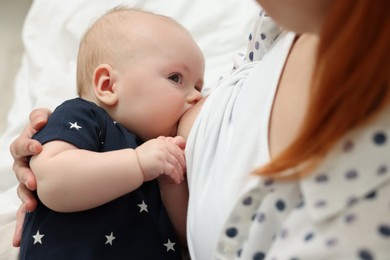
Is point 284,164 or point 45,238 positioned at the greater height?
point 284,164

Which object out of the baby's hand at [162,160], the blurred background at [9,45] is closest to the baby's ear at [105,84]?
the baby's hand at [162,160]

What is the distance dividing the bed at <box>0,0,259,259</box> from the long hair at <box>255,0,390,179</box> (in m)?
0.66

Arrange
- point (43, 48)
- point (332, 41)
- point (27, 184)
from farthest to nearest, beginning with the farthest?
point (43, 48) → point (27, 184) → point (332, 41)

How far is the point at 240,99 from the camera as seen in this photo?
26.4 inches

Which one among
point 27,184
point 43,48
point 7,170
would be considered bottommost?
point 7,170

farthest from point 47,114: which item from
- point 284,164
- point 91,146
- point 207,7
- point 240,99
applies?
point 207,7

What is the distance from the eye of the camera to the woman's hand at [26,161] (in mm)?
727

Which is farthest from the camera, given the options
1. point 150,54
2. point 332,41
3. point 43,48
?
point 43,48

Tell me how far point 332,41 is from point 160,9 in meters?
0.99

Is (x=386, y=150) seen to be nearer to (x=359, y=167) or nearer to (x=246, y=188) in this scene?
(x=359, y=167)

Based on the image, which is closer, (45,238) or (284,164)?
(284,164)

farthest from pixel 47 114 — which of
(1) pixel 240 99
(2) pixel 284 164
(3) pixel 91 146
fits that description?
(2) pixel 284 164

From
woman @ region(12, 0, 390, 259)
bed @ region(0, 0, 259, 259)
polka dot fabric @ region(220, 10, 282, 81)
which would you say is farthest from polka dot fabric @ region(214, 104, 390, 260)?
bed @ region(0, 0, 259, 259)

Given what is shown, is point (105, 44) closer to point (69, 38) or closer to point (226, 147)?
point (226, 147)
